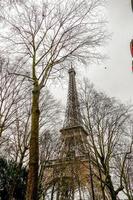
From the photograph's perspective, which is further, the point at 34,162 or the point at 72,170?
the point at 72,170

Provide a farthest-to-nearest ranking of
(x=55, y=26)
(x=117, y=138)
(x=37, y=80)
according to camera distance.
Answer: (x=117, y=138) → (x=55, y=26) → (x=37, y=80)

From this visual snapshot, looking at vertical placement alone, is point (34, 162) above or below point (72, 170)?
below

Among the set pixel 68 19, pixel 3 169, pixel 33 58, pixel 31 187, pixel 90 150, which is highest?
pixel 68 19

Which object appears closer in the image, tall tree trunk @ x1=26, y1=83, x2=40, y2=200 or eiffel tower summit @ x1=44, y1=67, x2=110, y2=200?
tall tree trunk @ x1=26, y1=83, x2=40, y2=200

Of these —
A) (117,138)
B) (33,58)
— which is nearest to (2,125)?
(33,58)

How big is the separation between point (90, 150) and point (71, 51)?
8.84 m

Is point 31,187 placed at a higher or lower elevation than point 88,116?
lower

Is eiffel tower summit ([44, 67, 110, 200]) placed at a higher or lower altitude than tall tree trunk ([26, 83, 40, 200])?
higher

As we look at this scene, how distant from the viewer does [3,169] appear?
50.5 ft

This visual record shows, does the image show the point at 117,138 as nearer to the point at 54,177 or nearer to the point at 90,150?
the point at 90,150

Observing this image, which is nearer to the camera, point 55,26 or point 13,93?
point 55,26

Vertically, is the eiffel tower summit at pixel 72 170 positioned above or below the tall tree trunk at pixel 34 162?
above

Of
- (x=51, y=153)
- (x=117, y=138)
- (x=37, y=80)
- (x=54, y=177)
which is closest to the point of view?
(x=37, y=80)

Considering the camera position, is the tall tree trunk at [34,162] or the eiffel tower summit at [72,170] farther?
the eiffel tower summit at [72,170]
